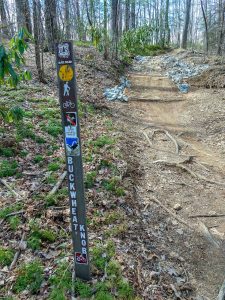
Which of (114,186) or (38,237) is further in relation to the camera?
(114,186)

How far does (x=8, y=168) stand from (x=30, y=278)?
2387mm

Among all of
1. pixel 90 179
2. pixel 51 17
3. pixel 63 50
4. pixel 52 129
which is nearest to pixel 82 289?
pixel 90 179

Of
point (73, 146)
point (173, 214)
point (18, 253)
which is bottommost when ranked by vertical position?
point (173, 214)

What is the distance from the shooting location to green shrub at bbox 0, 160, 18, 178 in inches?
198

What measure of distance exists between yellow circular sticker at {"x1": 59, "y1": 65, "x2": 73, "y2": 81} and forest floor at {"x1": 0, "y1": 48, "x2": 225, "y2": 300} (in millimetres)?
2178

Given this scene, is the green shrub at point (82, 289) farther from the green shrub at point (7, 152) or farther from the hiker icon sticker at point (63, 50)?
the green shrub at point (7, 152)

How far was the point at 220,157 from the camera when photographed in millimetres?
7250

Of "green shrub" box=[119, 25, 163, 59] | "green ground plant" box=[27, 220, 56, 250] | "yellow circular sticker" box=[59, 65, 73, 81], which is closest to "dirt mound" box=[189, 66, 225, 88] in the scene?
"green shrub" box=[119, 25, 163, 59]

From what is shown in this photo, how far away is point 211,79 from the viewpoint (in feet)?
43.9

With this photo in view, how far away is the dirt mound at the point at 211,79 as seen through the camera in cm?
1290

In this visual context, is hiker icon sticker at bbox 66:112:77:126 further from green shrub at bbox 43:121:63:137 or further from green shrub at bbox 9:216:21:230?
green shrub at bbox 43:121:63:137

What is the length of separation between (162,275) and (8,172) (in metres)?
3.02

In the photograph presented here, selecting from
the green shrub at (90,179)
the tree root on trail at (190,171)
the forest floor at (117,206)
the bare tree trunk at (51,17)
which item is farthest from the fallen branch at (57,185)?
the bare tree trunk at (51,17)

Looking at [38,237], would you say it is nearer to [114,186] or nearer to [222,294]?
[114,186]
